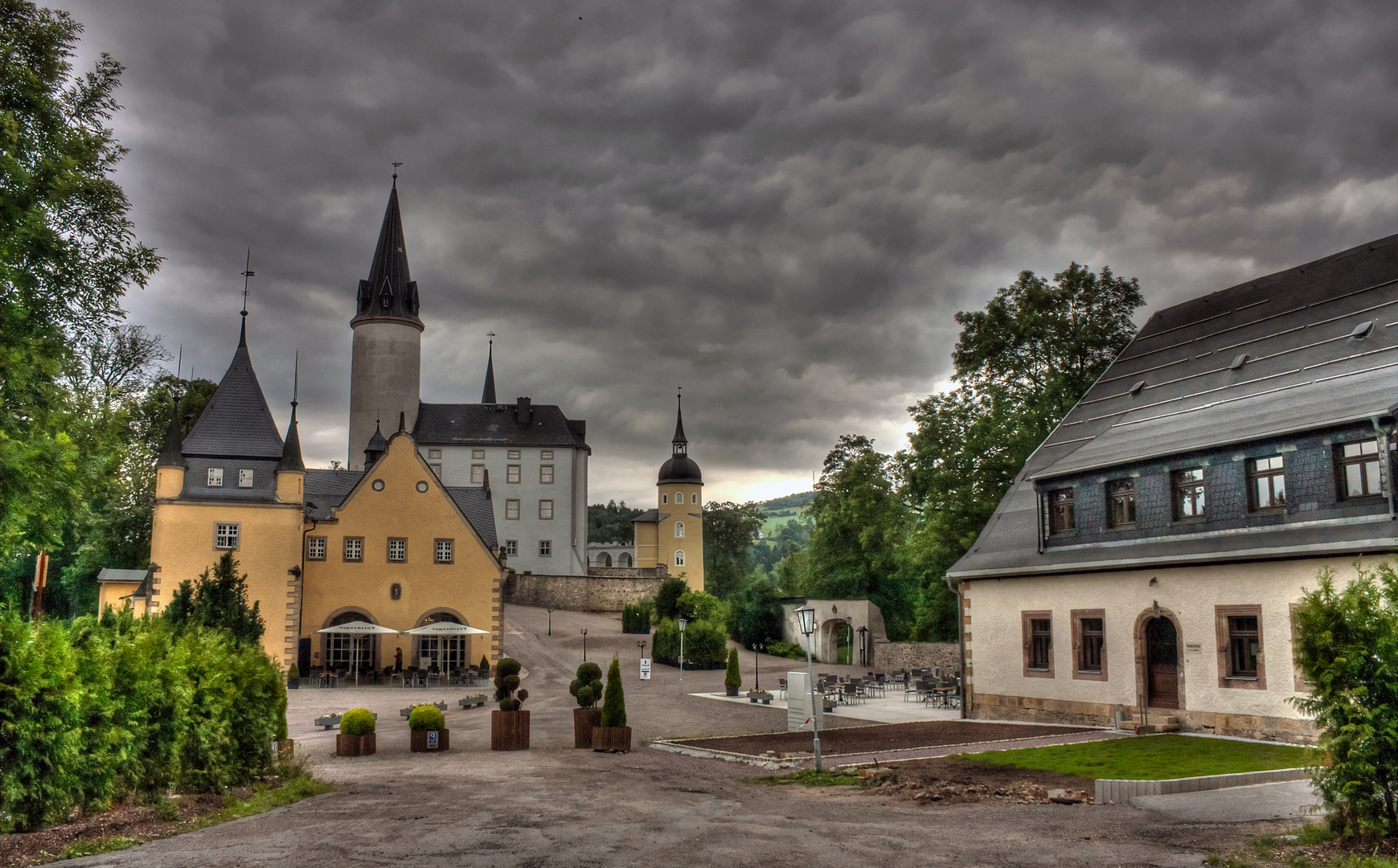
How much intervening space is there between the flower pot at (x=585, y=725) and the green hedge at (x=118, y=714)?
750 cm

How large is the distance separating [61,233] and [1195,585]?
21.8 metres

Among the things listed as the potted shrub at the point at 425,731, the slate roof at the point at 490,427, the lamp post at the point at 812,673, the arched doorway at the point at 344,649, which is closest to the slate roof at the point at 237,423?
the arched doorway at the point at 344,649

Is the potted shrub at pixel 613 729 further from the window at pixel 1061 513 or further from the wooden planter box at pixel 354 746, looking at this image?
the window at pixel 1061 513

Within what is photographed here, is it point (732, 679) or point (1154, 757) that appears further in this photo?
point (732, 679)

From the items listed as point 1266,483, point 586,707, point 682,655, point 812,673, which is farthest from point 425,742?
point 682,655

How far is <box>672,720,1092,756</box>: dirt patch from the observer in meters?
19.5

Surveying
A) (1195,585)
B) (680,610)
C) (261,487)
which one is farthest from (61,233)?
(680,610)

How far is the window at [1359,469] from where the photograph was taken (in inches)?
672

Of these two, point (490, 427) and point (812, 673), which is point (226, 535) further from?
point (490, 427)

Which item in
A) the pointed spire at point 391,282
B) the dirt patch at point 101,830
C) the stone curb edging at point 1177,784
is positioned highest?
the pointed spire at point 391,282

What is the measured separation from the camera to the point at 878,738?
21094mm

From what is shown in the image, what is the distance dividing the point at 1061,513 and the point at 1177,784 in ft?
38.4

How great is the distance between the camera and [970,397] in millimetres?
36781

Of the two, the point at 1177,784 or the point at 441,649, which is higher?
the point at 1177,784
